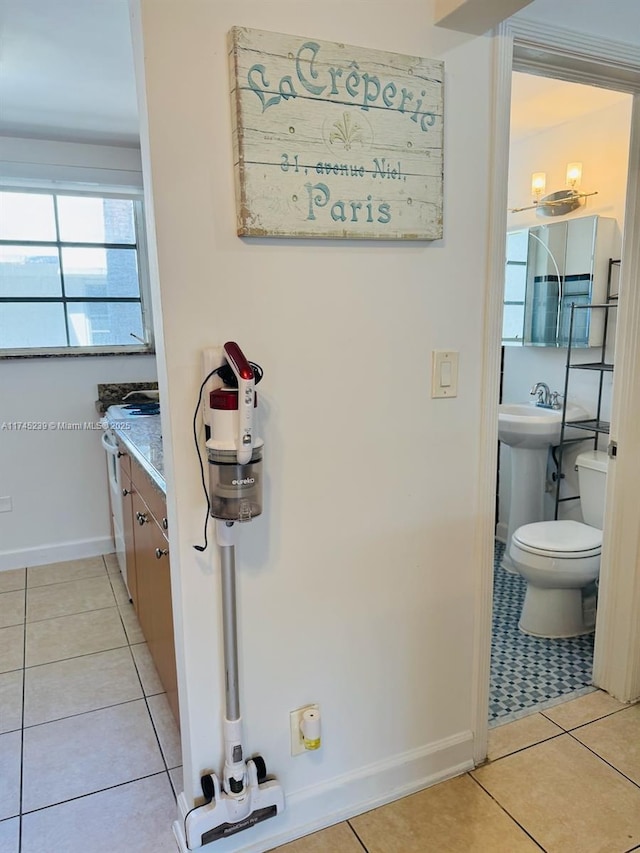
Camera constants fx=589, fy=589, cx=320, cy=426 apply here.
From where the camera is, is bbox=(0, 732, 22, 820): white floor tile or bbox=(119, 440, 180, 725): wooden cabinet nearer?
bbox=(0, 732, 22, 820): white floor tile

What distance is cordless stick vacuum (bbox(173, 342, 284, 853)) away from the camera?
122cm

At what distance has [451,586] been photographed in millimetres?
1715

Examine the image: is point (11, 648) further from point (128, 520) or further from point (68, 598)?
point (128, 520)

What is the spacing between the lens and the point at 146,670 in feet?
7.79

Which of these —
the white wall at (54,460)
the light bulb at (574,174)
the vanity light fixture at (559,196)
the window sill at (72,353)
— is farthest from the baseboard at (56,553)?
the light bulb at (574,174)

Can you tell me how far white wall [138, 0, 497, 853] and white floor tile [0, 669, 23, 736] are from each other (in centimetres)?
94

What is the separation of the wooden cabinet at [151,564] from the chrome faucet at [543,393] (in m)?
2.21

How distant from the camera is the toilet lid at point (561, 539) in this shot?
2.48 m

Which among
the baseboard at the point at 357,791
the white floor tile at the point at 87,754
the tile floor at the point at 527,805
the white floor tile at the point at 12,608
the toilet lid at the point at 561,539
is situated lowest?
the white floor tile at the point at 87,754

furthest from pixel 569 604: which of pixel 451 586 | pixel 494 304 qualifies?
pixel 494 304

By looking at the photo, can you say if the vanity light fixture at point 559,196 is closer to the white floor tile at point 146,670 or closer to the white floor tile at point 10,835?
the white floor tile at point 146,670

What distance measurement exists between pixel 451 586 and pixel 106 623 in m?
1.78

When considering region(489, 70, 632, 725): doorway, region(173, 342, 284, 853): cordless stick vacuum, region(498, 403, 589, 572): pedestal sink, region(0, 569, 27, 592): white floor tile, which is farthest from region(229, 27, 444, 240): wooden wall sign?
region(0, 569, 27, 592): white floor tile

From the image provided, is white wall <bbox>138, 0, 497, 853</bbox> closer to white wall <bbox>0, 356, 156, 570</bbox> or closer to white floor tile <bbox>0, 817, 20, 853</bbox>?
white floor tile <bbox>0, 817, 20, 853</bbox>
